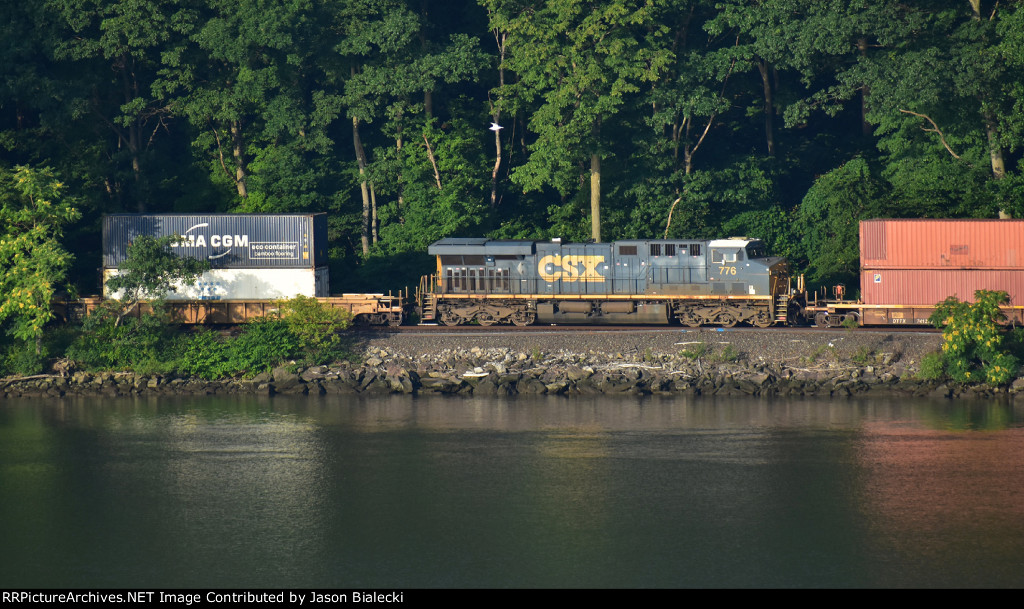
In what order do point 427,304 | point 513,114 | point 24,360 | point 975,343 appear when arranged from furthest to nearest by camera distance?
point 513,114 → point 427,304 → point 24,360 → point 975,343

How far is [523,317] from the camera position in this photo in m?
47.6

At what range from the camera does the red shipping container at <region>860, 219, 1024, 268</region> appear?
43844 millimetres

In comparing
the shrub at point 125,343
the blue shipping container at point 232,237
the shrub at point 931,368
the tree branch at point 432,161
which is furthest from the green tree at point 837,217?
the shrub at point 125,343

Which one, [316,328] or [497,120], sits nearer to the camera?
[316,328]

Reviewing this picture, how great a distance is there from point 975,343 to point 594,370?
44.2 ft

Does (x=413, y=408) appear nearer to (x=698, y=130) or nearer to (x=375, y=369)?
(x=375, y=369)

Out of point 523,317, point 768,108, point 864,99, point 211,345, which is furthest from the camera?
point 768,108

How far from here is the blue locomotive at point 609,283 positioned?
4619 cm

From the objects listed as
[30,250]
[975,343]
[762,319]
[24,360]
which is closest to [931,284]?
[975,343]

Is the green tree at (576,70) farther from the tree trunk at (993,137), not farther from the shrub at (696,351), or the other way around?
the tree trunk at (993,137)

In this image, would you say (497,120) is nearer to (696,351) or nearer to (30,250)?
(696,351)

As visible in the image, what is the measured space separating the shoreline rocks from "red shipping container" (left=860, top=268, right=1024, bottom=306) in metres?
2.10

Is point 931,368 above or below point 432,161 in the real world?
below

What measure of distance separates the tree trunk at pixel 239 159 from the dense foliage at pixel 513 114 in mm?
195
